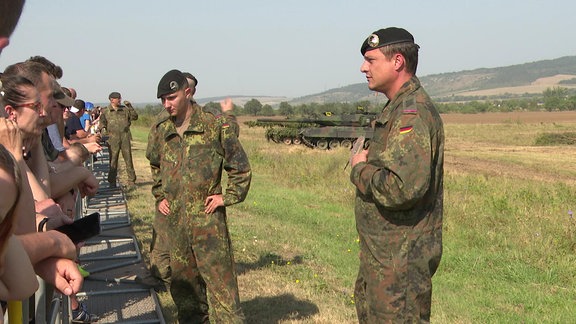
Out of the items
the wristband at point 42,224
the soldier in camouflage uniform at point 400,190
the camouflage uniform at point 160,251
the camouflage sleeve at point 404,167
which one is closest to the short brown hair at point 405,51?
the soldier in camouflage uniform at point 400,190

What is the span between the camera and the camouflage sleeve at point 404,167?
9.44 ft

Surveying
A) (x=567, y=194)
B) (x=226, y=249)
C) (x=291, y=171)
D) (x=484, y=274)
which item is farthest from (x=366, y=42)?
(x=291, y=171)

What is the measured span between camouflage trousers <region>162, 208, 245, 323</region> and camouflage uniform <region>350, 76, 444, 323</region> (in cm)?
129

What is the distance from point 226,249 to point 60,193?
1.14 meters

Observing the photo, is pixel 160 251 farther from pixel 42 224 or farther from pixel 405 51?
pixel 405 51

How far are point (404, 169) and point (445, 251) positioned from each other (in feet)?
15.9

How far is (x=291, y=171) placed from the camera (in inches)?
601

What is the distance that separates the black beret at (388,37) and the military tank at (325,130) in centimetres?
2214

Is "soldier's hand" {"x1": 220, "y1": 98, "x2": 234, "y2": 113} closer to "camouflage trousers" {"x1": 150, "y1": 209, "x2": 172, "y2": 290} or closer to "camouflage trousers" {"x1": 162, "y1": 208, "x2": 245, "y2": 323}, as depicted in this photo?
"camouflage trousers" {"x1": 162, "y1": 208, "x2": 245, "y2": 323}

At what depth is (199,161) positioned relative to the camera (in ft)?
13.4

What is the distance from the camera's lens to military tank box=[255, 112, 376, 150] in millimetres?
26281

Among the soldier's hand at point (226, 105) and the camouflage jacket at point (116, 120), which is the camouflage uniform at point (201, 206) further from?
the camouflage jacket at point (116, 120)

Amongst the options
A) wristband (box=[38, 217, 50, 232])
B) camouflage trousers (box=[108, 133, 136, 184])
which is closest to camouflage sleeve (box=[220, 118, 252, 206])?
wristband (box=[38, 217, 50, 232])

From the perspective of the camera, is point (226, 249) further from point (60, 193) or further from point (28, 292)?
point (28, 292)
